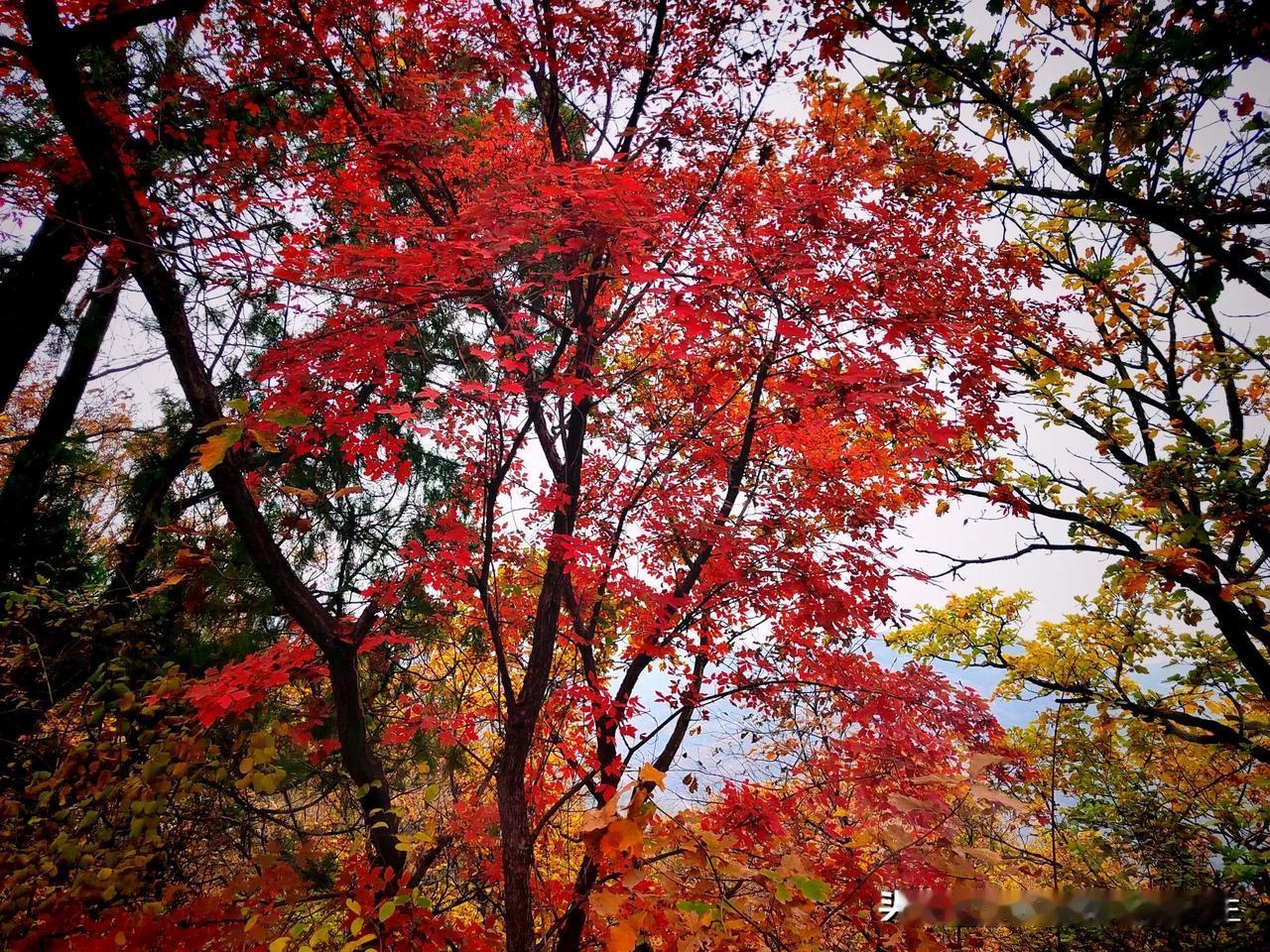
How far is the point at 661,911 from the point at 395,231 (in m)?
4.87

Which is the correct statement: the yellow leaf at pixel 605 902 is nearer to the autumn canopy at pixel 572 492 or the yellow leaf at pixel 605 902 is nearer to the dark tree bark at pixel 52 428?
the autumn canopy at pixel 572 492

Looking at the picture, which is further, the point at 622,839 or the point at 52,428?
the point at 52,428

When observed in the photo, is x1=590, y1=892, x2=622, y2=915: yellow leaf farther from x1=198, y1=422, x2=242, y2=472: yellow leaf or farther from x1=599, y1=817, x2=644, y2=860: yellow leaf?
x1=198, y1=422, x2=242, y2=472: yellow leaf

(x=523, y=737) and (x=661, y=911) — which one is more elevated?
→ (x=523, y=737)

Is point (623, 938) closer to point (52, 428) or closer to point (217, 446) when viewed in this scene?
point (217, 446)

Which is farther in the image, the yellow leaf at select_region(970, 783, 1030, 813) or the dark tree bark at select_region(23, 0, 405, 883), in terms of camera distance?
the dark tree bark at select_region(23, 0, 405, 883)

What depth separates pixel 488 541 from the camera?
3578 millimetres

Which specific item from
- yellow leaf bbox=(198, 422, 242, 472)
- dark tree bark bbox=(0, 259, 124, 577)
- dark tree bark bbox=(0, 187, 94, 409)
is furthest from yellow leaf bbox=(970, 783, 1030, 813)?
dark tree bark bbox=(0, 187, 94, 409)

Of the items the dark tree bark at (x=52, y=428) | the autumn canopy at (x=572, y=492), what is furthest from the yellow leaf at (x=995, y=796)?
the dark tree bark at (x=52, y=428)

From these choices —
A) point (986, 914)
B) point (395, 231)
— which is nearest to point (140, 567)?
point (395, 231)

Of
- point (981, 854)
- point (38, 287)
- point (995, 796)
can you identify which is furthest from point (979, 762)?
point (38, 287)

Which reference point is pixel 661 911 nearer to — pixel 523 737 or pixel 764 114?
pixel 523 737

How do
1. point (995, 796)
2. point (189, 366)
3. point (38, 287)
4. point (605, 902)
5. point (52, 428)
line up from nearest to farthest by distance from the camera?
point (995, 796)
point (605, 902)
point (189, 366)
point (38, 287)
point (52, 428)

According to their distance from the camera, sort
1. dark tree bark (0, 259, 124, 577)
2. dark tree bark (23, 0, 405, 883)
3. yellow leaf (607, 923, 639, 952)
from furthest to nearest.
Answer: dark tree bark (0, 259, 124, 577)
dark tree bark (23, 0, 405, 883)
yellow leaf (607, 923, 639, 952)
